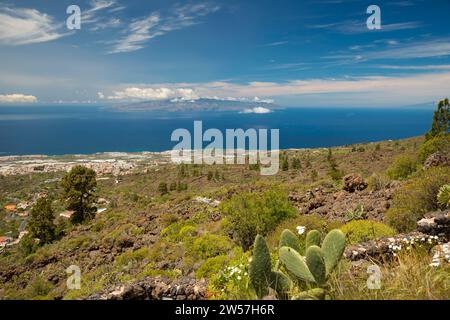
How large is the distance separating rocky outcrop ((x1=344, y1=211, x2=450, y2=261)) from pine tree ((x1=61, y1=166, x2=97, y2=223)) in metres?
25.5

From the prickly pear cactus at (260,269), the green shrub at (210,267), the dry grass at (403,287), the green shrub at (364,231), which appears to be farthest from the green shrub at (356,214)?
the prickly pear cactus at (260,269)

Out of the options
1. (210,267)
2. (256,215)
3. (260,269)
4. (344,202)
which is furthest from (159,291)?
(344,202)

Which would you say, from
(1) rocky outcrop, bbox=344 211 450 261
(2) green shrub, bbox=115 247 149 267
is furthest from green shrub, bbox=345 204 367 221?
(2) green shrub, bbox=115 247 149 267

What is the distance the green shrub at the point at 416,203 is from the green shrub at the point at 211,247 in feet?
18.3

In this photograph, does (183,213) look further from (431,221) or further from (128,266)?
(431,221)

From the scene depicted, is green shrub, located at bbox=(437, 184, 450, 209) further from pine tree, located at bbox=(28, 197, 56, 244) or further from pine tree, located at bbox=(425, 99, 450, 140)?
pine tree, located at bbox=(28, 197, 56, 244)

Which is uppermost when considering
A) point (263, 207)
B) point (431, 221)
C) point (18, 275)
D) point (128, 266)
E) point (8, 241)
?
point (431, 221)

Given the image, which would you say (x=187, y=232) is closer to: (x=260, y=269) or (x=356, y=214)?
(x=356, y=214)

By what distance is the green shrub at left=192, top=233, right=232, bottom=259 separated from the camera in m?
11.0

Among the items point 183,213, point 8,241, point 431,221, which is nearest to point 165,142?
point 8,241

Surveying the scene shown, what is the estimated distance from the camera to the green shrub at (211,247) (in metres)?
11.0

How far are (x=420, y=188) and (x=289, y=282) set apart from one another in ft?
26.3

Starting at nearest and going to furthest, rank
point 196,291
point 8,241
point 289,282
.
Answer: point 289,282, point 196,291, point 8,241
